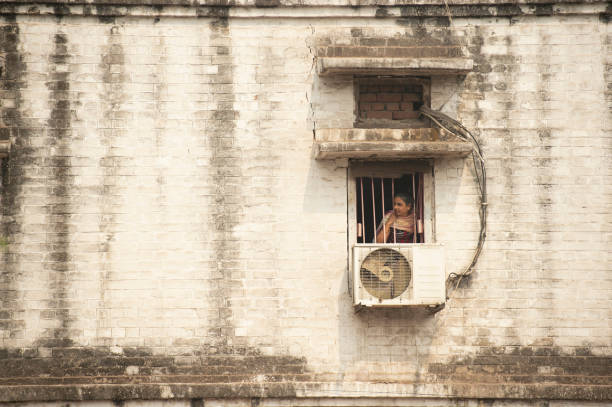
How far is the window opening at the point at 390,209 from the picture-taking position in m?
9.87

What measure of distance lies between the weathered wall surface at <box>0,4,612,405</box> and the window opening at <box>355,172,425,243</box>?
11.3 inches

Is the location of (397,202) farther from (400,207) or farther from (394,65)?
(394,65)

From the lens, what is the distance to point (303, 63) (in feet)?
32.7

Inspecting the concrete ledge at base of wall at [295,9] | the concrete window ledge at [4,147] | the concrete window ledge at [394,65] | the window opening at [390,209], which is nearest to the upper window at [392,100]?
the concrete window ledge at [394,65]

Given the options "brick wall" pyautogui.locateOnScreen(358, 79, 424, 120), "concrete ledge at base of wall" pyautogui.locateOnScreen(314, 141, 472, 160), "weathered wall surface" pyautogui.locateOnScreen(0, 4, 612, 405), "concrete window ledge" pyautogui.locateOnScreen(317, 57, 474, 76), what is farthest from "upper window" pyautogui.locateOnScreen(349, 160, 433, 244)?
"concrete window ledge" pyautogui.locateOnScreen(317, 57, 474, 76)

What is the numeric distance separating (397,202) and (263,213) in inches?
61.8

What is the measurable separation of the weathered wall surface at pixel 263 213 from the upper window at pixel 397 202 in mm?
179

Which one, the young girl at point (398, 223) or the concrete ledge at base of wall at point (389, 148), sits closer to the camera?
the concrete ledge at base of wall at point (389, 148)

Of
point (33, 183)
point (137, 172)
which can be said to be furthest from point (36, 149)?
point (137, 172)

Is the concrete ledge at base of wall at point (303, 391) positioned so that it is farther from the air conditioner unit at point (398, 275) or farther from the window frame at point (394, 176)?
the window frame at point (394, 176)

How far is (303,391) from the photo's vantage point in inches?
373

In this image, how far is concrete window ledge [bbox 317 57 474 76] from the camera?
9578 mm

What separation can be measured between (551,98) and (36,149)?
19.9 ft

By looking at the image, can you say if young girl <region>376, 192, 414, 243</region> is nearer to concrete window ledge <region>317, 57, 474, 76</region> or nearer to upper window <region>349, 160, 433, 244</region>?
upper window <region>349, 160, 433, 244</region>
